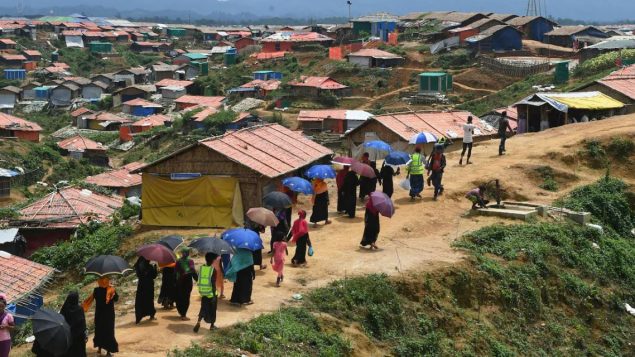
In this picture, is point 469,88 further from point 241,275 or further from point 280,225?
point 241,275

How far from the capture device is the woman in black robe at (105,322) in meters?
10.6

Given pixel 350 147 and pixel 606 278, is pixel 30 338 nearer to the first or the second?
pixel 606 278

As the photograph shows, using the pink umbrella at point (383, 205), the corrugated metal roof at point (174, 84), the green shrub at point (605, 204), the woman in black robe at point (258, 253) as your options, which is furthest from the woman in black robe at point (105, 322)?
the corrugated metal roof at point (174, 84)

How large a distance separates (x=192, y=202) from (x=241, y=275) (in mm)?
7046

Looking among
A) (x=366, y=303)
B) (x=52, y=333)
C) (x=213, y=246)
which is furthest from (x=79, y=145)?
(x=52, y=333)

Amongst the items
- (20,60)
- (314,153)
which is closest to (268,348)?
(314,153)

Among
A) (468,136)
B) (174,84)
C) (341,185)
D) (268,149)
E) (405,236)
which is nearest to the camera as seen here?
(405,236)

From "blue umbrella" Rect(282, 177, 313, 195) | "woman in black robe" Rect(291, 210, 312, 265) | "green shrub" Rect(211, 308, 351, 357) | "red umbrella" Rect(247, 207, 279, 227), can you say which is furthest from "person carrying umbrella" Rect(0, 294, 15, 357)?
"blue umbrella" Rect(282, 177, 313, 195)

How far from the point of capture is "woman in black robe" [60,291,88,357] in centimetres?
992

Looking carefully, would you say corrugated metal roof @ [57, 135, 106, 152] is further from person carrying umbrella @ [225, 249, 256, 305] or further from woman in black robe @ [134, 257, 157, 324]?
woman in black robe @ [134, 257, 157, 324]

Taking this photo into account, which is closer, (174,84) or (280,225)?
(280,225)

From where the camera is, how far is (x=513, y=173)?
21.3 m

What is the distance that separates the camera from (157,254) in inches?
460

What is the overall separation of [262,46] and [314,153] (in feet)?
206
